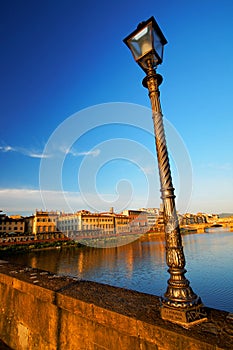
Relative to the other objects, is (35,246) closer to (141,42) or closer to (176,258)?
(176,258)

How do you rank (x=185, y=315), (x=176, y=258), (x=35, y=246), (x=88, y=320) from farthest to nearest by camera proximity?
(x=35, y=246)
(x=88, y=320)
(x=176, y=258)
(x=185, y=315)

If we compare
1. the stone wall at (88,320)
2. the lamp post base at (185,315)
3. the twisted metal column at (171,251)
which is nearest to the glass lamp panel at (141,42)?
the twisted metal column at (171,251)

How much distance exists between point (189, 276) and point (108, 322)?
16.3 meters

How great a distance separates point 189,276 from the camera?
15.9 meters

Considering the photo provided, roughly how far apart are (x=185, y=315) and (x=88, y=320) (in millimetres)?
1117

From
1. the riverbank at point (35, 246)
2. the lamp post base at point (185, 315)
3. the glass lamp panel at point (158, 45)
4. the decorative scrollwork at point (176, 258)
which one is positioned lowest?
the riverbank at point (35, 246)

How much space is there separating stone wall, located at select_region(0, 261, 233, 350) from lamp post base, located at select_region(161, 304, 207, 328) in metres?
0.05

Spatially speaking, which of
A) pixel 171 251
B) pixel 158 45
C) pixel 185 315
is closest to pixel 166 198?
pixel 171 251

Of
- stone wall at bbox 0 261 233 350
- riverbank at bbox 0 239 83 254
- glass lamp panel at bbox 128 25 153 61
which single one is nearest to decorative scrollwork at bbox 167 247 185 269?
stone wall at bbox 0 261 233 350

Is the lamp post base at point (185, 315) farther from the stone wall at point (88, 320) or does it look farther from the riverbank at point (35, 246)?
the riverbank at point (35, 246)

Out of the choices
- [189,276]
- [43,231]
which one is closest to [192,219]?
[43,231]

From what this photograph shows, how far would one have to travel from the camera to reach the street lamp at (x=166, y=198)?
1764 mm

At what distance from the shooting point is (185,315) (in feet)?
5.51

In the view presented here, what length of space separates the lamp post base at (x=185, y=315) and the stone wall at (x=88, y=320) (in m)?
Result: 0.05
